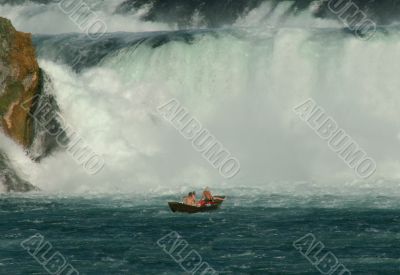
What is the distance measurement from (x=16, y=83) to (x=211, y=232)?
14210 mm

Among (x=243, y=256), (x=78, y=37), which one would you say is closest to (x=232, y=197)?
(x=243, y=256)

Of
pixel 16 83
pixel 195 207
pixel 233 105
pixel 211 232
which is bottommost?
pixel 211 232

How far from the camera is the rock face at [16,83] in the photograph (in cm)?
5169

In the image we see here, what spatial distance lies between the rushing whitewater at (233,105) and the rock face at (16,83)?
0.80 m

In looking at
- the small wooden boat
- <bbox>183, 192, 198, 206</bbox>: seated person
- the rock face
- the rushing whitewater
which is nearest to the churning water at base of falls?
the rushing whitewater

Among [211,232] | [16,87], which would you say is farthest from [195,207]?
[16,87]

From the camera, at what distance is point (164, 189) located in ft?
169

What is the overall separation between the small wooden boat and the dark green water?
22 centimetres

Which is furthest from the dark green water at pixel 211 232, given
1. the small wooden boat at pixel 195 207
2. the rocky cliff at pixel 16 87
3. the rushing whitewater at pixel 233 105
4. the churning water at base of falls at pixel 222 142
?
the rushing whitewater at pixel 233 105

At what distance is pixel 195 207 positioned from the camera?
4519cm

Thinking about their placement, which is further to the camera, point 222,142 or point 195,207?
point 222,142

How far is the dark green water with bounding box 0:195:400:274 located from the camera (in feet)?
122

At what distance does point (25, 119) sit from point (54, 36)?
17815mm

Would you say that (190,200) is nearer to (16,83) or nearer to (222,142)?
(16,83)
